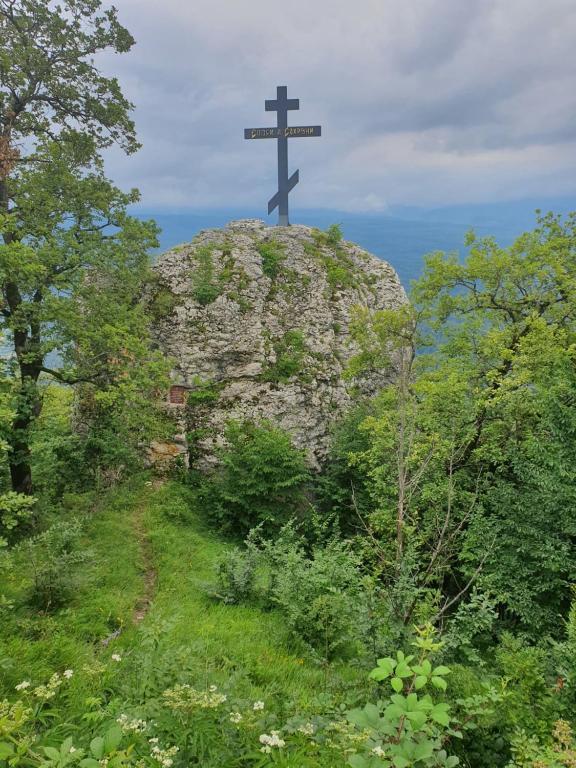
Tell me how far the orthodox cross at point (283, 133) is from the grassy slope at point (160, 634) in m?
19.3

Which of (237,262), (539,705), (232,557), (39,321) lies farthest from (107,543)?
(237,262)

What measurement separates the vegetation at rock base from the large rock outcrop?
1.29 ft

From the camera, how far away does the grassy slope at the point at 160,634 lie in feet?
17.1

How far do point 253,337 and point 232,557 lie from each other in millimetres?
11454

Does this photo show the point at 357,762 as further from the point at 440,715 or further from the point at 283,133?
the point at 283,133

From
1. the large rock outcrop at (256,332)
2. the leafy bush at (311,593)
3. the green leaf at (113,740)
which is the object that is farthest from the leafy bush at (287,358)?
the green leaf at (113,740)

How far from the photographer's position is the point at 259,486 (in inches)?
615

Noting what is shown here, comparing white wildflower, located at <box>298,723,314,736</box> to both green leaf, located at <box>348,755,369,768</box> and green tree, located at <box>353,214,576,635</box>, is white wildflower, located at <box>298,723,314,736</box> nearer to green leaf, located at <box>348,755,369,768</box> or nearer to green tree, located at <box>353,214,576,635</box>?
green leaf, located at <box>348,755,369,768</box>

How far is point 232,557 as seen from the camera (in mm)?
10430

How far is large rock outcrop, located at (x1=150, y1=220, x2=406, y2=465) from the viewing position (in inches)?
744

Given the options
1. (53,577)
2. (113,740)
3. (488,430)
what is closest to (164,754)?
(113,740)

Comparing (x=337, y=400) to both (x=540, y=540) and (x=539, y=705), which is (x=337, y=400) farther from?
(x=539, y=705)

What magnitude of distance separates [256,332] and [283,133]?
12.2 m

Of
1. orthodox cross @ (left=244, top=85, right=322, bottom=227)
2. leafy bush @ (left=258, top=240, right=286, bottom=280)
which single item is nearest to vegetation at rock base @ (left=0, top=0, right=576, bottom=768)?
leafy bush @ (left=258, top=240, right=286, bottom=280)
